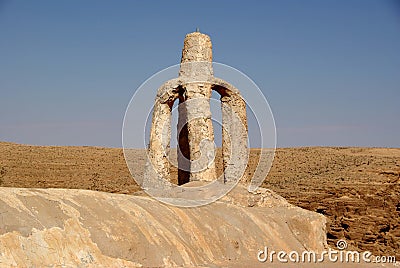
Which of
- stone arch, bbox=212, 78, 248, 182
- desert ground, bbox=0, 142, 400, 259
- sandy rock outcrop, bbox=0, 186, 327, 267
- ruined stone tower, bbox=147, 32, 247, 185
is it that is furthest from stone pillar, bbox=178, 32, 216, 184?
sandy rock outcrop, bbox=0, 186, 327, 267

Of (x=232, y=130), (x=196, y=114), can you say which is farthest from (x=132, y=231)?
(x=232, y=130)

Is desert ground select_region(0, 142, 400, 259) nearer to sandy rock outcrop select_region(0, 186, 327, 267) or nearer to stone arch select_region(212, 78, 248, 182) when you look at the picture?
stone arch select_region(212, 78, 248, 182)

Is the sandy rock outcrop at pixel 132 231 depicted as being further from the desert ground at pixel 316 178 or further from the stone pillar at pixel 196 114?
the desert ground at pixel 316 178

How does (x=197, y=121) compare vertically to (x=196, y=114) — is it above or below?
below

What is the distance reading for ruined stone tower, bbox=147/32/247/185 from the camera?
13734 mm

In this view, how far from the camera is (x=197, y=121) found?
13836mm

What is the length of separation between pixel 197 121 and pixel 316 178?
23.4 metres

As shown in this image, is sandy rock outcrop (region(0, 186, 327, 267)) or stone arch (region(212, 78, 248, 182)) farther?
stone arch (region(212, 78, 248, 182))

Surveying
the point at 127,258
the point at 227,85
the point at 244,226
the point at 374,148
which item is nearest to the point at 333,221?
the point at 227,85

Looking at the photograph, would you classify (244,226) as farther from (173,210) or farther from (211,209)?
(173,210)

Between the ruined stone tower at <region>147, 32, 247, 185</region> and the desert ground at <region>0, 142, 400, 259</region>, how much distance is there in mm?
1034

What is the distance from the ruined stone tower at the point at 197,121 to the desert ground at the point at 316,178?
1.03 meters

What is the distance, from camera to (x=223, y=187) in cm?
1268

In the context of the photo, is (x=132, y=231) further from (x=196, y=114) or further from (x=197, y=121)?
(x=196, y=114)
